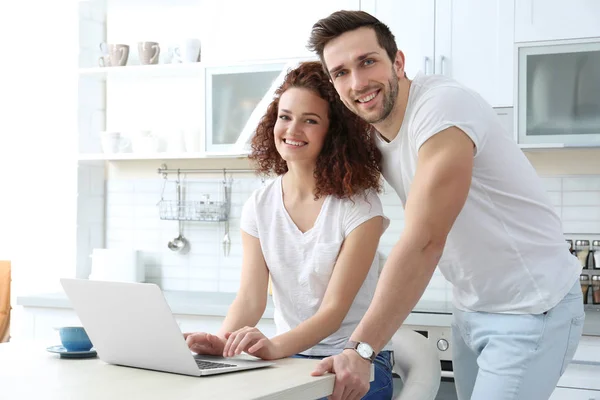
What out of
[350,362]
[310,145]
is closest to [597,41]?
[310,145]

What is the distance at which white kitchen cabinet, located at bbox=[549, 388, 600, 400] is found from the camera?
3.04 meters

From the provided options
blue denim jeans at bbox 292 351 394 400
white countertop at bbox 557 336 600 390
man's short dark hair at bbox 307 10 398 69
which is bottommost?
white countertop at bbox 557 336 600 390

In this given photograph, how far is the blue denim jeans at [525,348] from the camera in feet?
5.81

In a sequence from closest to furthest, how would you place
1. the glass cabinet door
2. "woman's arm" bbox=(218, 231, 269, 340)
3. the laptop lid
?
the laptop lid → "woman's arm" bbox=(218, 231, 269, 340) → the glass cabinet door

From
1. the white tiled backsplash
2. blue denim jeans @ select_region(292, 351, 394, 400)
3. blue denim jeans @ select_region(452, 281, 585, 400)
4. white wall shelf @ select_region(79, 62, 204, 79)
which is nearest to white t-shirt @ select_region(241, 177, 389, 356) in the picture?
blue denim jeans @ select_region(292, 351, 394, 400)

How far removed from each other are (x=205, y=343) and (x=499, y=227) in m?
0.69

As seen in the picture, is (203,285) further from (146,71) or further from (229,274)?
(146,71)

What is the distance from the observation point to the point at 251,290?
7.05 ft

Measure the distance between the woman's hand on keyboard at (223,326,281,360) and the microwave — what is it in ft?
6.56

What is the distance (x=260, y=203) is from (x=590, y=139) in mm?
1753

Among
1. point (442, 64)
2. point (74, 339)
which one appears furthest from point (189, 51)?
point (74, 339)

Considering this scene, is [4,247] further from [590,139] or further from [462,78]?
[590,139]

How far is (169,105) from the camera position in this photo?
433 cm

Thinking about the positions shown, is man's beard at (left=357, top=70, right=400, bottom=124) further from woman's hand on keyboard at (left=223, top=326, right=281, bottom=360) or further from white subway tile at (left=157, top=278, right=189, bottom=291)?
white subway tile at (left=157, top=278, right=189, bottom=291)
